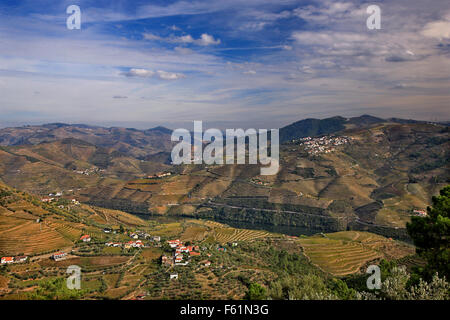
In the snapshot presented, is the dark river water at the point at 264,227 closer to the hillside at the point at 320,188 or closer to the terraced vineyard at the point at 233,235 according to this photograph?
the hillside at the point at 320,188

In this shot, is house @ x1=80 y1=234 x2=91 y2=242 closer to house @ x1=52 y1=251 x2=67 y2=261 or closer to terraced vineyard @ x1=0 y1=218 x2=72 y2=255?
terraced vineyard @ x1=0 y1=218 x2=72 y2=255

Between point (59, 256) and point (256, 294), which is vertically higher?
point (256, 294)

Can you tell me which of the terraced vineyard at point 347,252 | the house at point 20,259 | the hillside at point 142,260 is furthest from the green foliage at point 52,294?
the terraced vineyard at point 347,252

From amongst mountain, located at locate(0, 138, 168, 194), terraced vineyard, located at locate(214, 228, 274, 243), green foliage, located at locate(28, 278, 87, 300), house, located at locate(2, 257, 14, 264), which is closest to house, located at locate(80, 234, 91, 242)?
house, located at locate(2, 257, 14, 264)

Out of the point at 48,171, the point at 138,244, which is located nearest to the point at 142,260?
the point at 138,244

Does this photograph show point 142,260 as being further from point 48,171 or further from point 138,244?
point 48,171
